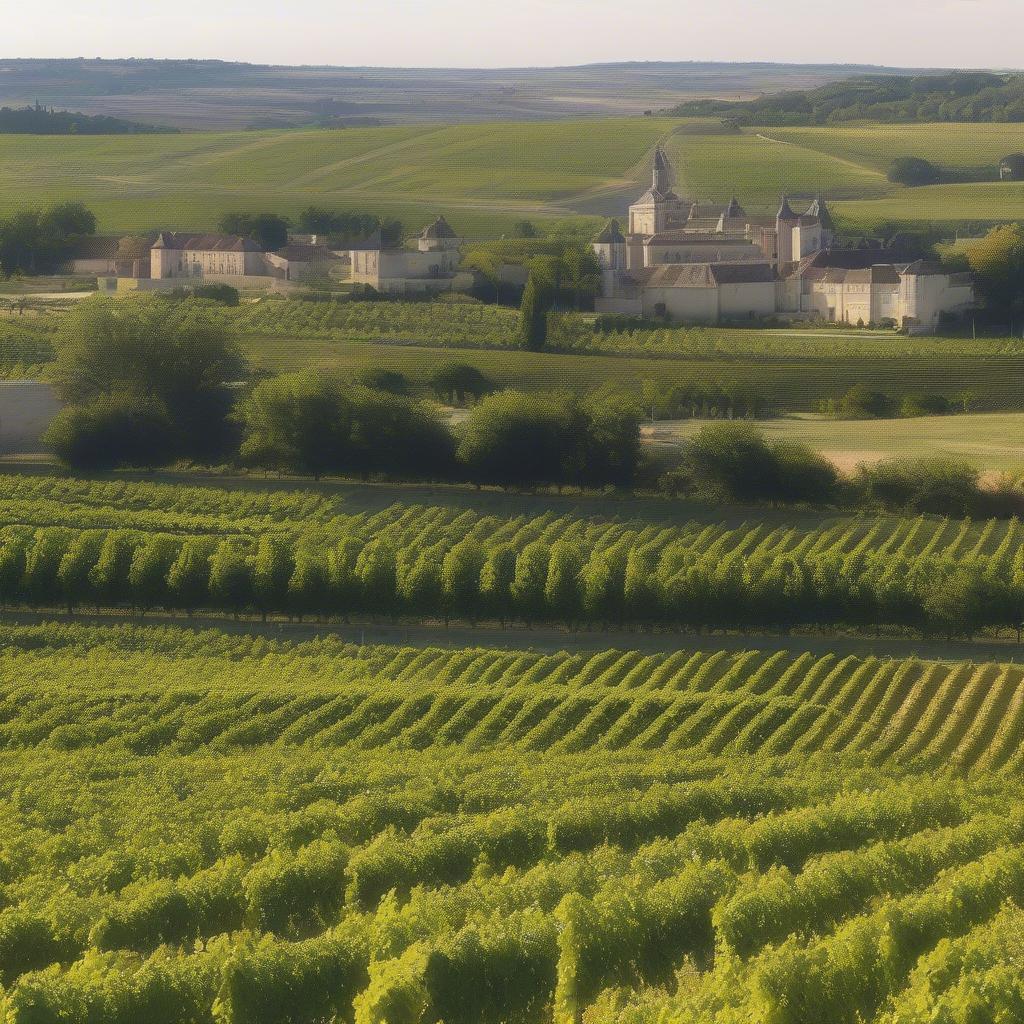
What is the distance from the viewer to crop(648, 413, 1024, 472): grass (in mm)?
36656

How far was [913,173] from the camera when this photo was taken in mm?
104250

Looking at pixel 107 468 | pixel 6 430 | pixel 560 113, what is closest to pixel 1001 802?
pixel 107 468

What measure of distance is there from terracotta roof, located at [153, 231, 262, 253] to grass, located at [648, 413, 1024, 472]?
31.8 m

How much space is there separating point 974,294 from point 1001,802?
44986 mm

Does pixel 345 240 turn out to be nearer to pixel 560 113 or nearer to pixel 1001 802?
pixel 1001 802

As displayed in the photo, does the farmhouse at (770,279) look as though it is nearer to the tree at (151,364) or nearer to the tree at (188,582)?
the tree at (151,364)

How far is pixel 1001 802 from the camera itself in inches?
694

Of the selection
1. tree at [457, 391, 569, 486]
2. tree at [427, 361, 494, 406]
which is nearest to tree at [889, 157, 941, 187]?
tree at [427, 361, 494, 406]

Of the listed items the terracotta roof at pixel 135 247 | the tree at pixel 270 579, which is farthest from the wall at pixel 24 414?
the terracotta roof at pixel 135 247

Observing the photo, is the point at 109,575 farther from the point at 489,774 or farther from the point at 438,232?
the point at 438,232

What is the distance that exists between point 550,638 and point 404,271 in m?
41.0

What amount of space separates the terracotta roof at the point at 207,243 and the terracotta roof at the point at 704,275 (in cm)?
1552

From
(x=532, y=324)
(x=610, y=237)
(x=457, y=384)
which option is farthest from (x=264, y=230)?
(x=457, y=384)

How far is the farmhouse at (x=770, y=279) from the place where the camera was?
194 feet
